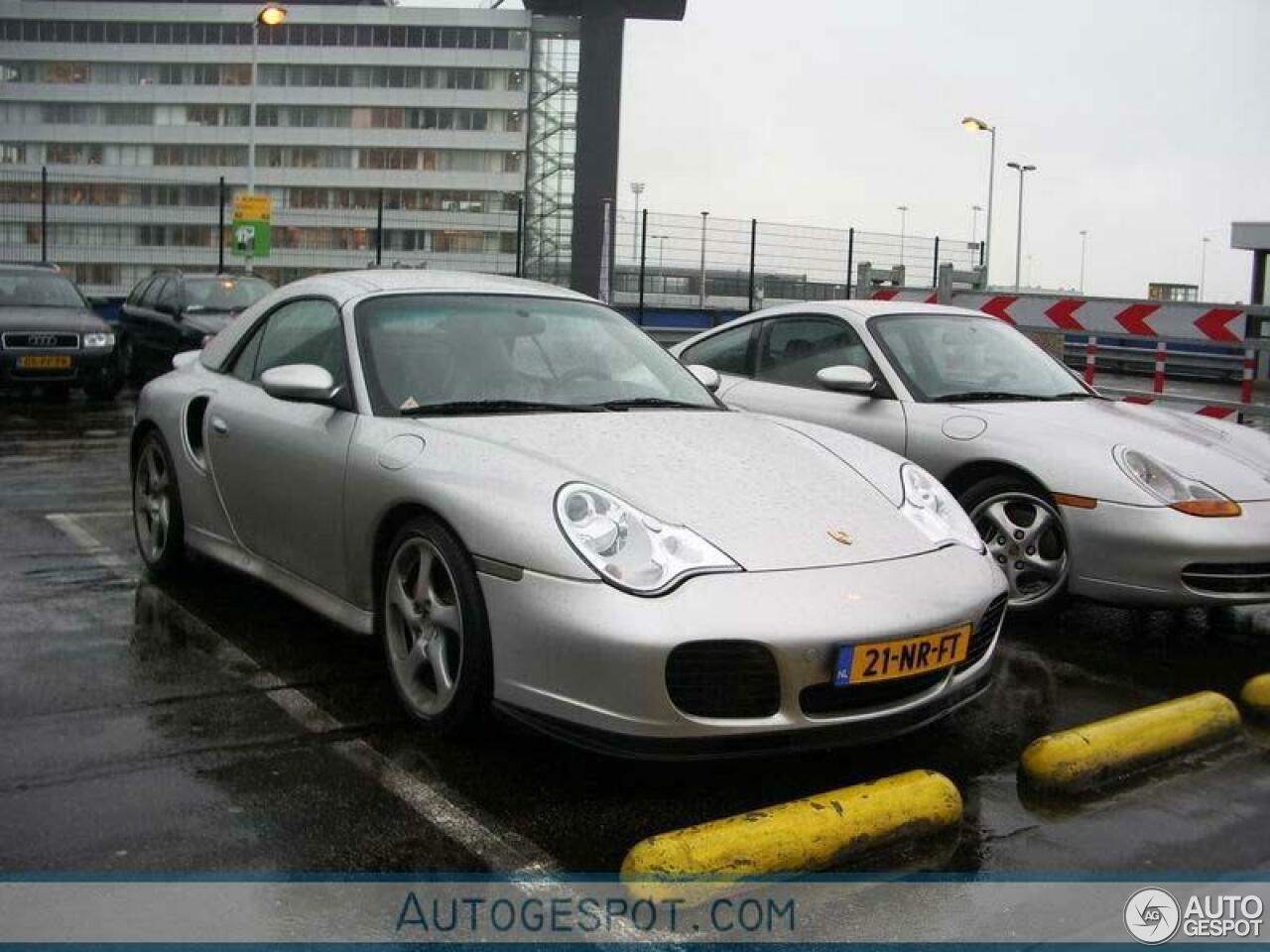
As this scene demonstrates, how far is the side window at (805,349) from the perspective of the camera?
20.9 ft

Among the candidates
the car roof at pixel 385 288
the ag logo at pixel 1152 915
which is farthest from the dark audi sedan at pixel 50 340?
the ag logo at pixel 1152 915

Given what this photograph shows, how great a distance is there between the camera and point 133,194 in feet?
234

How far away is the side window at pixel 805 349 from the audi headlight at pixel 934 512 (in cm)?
197

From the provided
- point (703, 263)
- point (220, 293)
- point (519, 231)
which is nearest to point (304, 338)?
point (220, 293)

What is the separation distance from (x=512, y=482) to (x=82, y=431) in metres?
8.78

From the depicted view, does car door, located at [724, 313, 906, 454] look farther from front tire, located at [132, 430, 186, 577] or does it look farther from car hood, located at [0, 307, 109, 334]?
car hood, located at [0, 307, 109, 334]

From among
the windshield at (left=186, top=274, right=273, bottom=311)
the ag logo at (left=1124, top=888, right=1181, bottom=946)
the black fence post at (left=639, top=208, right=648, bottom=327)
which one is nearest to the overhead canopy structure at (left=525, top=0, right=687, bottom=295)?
the black fence post at (left=639, top=208, right=648, bottom=327)

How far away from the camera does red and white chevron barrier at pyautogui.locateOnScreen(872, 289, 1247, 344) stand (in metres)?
10.3

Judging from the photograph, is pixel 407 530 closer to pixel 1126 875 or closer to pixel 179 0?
pixel 1126 875

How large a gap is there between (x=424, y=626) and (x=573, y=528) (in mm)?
636

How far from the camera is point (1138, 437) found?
542 centimetres

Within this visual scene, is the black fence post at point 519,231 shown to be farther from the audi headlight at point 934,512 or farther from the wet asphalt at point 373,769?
the audi headlight at point 934,512

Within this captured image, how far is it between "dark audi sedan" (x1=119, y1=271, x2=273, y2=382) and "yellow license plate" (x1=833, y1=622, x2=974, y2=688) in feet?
38.9

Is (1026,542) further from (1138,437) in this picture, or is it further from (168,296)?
(168,296)
